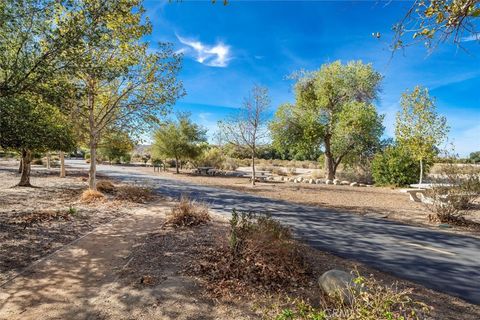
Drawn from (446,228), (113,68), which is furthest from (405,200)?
(113,68)

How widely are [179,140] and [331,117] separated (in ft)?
53.8

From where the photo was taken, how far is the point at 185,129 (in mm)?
33906

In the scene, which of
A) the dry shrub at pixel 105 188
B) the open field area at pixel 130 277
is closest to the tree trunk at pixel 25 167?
the dry shrub at pixel 105 188

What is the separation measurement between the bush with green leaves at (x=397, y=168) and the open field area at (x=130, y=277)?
1803 centimetres

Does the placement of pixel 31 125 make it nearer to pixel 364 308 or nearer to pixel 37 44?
pixel 37 44

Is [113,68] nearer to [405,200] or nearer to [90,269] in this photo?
[90,269]

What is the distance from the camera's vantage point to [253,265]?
17.1ft

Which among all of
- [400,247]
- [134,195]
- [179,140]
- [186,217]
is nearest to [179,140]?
[179,140]

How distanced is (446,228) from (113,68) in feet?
38.0

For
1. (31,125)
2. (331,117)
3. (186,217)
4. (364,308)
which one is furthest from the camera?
(331,117)

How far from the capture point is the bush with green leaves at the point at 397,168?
21.7m

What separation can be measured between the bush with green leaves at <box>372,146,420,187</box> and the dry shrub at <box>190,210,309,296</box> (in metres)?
19.0

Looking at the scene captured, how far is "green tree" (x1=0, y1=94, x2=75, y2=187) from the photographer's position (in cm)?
833

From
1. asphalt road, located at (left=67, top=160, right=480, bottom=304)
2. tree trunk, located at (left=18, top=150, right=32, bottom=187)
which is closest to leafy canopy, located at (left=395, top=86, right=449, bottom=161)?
asphalt road, located at (left=67, top=160, right=480, bottom=304)
